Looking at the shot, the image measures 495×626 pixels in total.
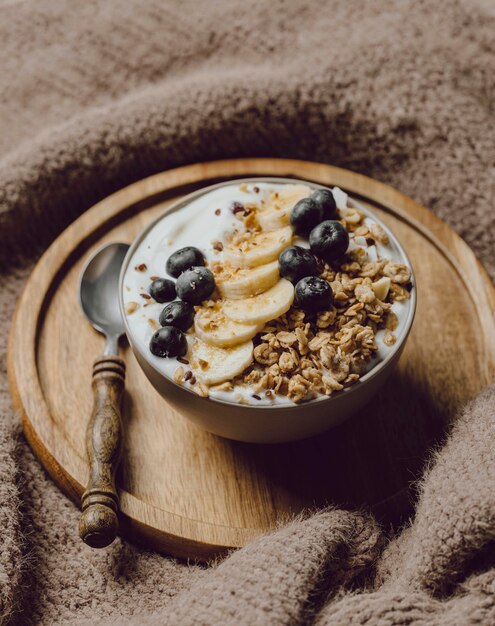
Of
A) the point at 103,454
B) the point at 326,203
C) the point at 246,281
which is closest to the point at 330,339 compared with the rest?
the point at 246,281

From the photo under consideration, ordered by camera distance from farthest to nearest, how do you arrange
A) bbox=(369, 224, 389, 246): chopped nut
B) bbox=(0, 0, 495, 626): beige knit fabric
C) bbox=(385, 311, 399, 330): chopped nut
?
bbox=(369, 224, 389, 246): chopped nut
bbox=(385, 311, 399, 330): chopped nut
bbox=(0, 0, 495, 626): beige knit fabric

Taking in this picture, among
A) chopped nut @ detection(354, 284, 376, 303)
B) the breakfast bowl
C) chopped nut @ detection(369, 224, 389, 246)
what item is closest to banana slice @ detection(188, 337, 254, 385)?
the breakfast bowl

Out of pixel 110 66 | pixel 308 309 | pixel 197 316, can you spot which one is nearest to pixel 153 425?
pixel 197 316

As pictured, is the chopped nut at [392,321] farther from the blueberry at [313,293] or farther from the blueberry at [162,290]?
the blueberry at [162,290]

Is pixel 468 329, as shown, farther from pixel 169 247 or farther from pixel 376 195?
pixel 169 247

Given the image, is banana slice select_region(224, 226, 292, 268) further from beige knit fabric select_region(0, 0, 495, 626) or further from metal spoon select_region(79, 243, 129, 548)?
beige knit fabric select_region(0, 0, 495, 626)

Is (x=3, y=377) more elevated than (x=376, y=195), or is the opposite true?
(x=376, y=195)

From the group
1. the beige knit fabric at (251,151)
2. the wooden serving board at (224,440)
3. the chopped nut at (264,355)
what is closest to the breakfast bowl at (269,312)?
the chopped nut at (264,355)
